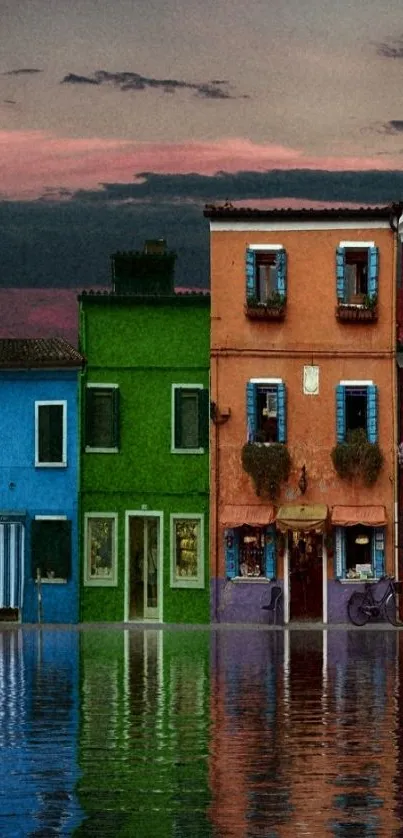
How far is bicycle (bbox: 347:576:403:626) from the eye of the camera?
47.1 metres

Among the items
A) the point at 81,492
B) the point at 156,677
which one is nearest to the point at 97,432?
the point at 81,492

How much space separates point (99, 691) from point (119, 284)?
80.3ft

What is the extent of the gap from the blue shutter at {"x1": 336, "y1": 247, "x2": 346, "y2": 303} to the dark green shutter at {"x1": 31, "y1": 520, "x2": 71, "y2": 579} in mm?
8287

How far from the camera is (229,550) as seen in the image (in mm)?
47750

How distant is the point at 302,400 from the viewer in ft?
157

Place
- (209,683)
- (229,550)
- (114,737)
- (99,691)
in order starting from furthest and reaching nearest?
(229,550)
(209,683)
(99,691)
(114,737)

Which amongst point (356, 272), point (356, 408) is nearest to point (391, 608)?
point (356, 408)

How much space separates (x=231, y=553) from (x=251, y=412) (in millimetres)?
3289

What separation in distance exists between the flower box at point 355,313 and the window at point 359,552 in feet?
15.8

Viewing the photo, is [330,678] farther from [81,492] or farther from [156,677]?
[81,492]

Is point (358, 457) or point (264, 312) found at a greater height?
point (264, 312)

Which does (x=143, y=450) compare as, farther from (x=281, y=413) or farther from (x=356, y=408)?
(x=356, y=408)

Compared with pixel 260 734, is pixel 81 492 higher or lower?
higher

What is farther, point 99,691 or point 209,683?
point 209,683
